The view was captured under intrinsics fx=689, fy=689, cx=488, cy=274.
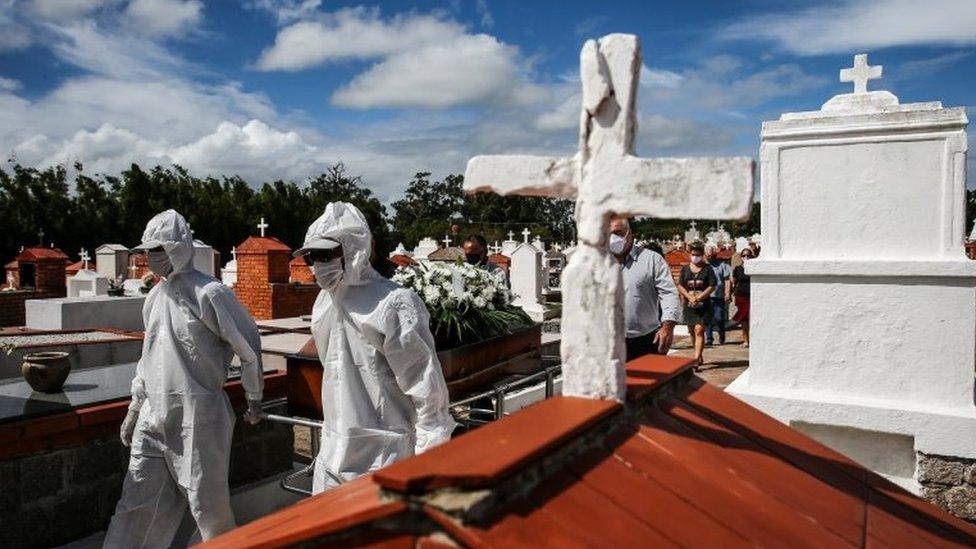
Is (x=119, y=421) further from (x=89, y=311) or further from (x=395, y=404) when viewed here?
(x=89, y=311)

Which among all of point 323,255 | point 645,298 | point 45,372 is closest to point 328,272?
point 323,255

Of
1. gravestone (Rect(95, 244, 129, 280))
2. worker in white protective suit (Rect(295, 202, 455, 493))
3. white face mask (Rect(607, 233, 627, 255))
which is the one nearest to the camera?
worker in white protective suit (Rect(295, 202, 455, 493))

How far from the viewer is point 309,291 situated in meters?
11.8

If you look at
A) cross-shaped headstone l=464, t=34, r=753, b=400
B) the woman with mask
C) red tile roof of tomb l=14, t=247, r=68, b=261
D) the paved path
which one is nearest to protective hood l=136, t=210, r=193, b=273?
cross-shaped headstone l=464, t=34, r=753, b=400

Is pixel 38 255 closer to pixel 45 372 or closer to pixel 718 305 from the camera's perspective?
pixel 45 372

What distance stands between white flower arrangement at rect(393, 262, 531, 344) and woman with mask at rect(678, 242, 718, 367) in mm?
5539

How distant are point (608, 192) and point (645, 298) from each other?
12.4 feet

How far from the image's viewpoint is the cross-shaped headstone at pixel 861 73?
Answer: 139 inches

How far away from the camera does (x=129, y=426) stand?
141 inches

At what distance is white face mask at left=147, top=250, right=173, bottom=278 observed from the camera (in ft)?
11.6

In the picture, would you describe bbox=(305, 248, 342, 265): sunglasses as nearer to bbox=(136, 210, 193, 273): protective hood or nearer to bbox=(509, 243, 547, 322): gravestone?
bbox=(136, 210, 193, 273): protective hood

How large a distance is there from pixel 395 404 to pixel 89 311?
366 inches

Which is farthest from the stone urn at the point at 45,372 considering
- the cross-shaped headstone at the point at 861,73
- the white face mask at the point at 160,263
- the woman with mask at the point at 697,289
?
the woman with mask at the point at 697,289

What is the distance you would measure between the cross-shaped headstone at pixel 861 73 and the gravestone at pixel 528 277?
9544 mm
